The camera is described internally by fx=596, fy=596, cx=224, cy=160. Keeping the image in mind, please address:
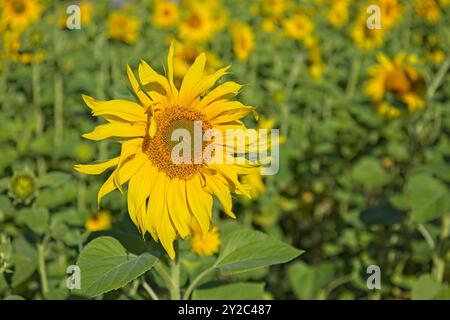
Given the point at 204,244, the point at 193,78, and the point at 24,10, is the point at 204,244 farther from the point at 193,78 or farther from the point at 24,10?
the point at 24,10

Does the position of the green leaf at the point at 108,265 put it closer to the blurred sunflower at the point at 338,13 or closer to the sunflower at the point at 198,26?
the sunflower at the point at 198,26

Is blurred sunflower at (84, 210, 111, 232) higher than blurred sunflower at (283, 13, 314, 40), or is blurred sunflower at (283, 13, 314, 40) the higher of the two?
blurred sunflower at (283, 13, 314, 40)

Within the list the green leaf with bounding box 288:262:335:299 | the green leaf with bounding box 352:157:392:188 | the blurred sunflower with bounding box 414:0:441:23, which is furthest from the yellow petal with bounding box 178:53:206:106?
the blurred sunflower with bounding box 414:0:441:23

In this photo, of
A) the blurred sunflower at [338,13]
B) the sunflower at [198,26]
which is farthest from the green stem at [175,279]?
the blurred sunflower at [338,13]

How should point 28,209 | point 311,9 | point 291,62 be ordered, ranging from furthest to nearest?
1. point 311,9
2. point 291,62
3. point 28,209

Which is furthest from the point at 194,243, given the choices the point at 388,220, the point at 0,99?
the point at 0,99

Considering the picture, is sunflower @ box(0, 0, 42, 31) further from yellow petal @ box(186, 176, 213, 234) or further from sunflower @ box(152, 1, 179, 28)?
yellow petal @ box(186, 176, 213, 234)
